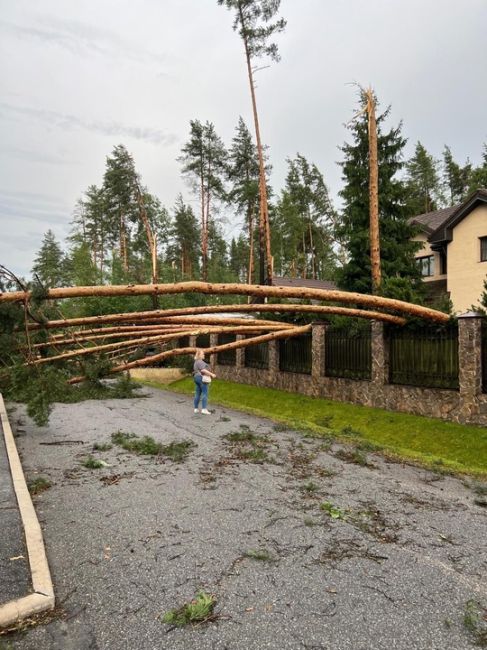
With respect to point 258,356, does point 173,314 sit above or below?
above

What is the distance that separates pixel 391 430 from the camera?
10070 mm

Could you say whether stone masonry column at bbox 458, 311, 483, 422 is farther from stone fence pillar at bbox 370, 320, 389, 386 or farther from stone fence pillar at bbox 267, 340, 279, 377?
stone fence pillar at bbox 267, 340, 279, 377

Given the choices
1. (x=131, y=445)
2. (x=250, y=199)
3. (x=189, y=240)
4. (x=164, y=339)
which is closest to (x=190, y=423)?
(x=131, y=445)

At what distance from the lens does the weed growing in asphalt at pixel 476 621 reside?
104 inches

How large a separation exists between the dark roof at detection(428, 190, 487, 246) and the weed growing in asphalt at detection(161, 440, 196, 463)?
2037 cm

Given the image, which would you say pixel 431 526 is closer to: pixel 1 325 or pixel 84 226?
pixel 1 325

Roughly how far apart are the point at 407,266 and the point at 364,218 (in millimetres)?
3295

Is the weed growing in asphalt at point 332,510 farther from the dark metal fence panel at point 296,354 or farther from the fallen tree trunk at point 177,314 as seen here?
the dark metal fence panel at point 296,354

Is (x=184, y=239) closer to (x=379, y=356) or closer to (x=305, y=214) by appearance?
(x=305, y=214)

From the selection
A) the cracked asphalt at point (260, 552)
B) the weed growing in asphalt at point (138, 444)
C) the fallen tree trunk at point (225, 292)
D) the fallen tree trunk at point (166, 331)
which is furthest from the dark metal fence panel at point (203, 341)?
the cracked asphalt at point (260, 552)

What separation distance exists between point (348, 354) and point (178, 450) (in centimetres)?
705

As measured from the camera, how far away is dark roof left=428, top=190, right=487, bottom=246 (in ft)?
70.4

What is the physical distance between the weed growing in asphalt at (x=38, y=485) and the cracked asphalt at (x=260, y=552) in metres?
0.19

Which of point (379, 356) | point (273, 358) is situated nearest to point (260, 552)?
point (379, 356)
